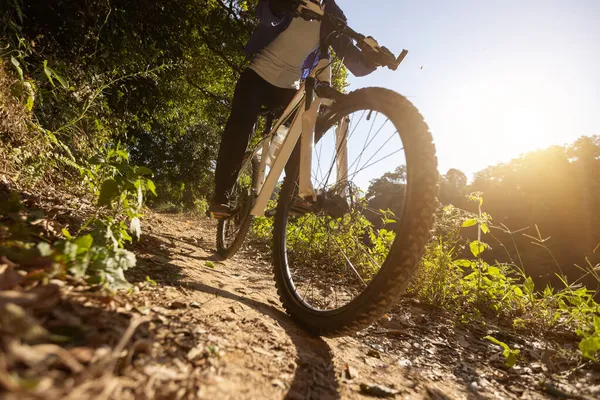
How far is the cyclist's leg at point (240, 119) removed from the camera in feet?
8.18

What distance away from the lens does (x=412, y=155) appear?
127 cm

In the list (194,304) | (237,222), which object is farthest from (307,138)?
(237,222)

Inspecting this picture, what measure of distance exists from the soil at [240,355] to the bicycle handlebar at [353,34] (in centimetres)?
160

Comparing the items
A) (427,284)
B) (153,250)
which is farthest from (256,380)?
(427,284)

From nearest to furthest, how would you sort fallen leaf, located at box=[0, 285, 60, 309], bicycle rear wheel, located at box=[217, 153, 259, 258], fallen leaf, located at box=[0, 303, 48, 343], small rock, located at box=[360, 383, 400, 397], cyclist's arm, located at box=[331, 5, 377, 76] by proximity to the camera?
fallen leaf, located at box=[0, 303, 48, 343]
fallen leaf, located at box=[0, 285, 60, 309]
small rock, located at box=[360, 383, 400, 397]
cyclist's arm, located at box=[331, 5, 377, 76]
bicycle rear wheel, located at box=[217, 153, 259, 258]

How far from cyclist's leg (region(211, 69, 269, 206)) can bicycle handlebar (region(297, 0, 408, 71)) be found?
77 centimetres

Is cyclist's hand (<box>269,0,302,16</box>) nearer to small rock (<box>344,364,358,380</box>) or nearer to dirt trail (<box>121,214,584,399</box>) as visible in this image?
dirt trail (<box>121,214,584,399</box>)

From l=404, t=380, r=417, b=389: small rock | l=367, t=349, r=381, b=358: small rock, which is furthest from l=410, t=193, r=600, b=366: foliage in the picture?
l=404, t=380, r=417, b=389: small rock

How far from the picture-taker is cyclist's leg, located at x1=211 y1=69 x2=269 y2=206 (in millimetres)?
2492

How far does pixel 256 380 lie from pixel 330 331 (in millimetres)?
546

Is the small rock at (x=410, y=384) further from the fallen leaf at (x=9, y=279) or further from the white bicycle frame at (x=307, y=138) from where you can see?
the fallen leaf at (x=9, y=279)

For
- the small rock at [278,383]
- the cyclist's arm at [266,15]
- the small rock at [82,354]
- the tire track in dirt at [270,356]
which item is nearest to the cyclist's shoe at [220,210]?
the tire track in dirt at [270,356]

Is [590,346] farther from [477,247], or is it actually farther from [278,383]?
[278,383]

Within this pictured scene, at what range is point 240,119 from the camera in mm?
2486
